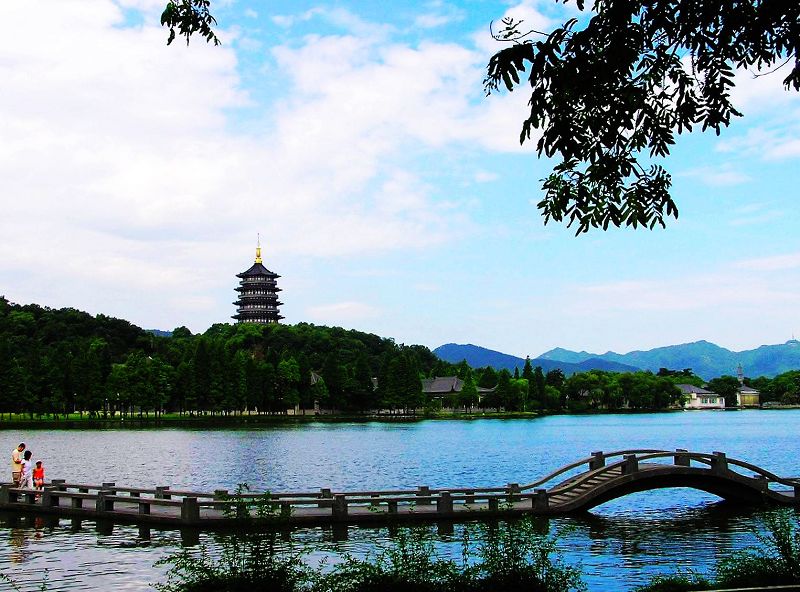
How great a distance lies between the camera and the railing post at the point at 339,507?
2352 centimetres

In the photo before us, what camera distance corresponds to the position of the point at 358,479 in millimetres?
41688

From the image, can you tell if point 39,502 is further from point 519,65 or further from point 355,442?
point 355,442

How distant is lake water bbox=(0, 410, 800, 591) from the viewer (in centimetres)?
1873

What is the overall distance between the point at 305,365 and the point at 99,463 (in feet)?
262

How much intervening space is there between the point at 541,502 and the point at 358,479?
18.2 meters

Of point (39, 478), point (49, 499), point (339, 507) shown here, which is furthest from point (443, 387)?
point (339, 507)

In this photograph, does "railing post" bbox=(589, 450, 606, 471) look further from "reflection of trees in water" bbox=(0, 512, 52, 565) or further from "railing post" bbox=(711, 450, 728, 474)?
"reflection of trees in water" bbox=(0, 512, 52, 565)

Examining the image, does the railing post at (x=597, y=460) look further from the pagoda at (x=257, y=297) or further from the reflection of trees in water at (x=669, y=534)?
the pagoda at (x=257, y=297)

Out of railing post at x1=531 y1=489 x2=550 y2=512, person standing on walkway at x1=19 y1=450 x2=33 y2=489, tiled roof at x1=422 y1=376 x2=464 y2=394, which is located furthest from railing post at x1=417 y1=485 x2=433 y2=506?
tiled roof at x1=422 y1=376 x2=464 y2=394

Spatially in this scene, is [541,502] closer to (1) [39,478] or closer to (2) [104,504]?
(2) [104,504]

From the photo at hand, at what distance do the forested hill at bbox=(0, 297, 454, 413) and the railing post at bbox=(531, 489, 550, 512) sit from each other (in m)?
90.7

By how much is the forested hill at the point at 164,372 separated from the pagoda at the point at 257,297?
917 centimetres

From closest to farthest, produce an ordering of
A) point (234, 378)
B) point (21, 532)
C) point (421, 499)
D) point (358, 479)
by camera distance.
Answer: point (21, 532), point (421, 499), point (358, 479), point (234, 378)

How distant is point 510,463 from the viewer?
172 feet
